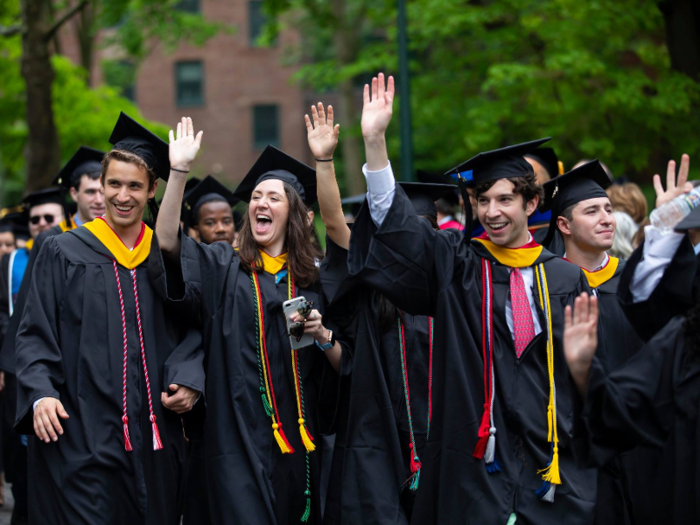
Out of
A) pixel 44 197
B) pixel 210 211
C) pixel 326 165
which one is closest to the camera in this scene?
pixel 326 165

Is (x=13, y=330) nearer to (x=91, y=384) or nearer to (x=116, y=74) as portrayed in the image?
(x=91, y=384)

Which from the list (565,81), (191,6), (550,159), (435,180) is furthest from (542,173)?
(191,6)

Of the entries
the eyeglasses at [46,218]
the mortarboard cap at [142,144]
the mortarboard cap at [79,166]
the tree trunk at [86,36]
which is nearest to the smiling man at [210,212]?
the mortarboard cap at [79,166]

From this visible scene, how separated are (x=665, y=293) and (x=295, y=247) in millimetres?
2231

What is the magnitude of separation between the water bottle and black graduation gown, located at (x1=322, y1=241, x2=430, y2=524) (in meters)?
1.79

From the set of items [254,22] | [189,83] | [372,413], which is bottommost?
[372,413]

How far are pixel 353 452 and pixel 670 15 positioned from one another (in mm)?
6964

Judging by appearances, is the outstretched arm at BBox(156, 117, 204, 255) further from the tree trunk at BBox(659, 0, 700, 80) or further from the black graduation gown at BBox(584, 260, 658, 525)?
the tree trunk at BBox(659, 0, 700, 80)

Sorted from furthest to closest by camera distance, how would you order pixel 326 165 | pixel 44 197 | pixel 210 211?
pixel 44 197
pixel 210 211
pixel 326 165

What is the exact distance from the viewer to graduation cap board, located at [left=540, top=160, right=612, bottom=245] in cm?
515

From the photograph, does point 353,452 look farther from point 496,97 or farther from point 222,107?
point 222,107

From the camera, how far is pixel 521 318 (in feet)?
13.7

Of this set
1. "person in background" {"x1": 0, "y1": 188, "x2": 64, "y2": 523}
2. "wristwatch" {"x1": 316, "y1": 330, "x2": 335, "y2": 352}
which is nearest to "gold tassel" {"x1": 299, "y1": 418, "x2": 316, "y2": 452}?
"wristwatch" {"x1": 316, "y1": 330, "x2": 335, "y2": 352}

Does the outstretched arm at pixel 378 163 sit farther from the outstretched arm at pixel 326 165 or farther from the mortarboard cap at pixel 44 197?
the mortarboard cap at pixel 44 197
